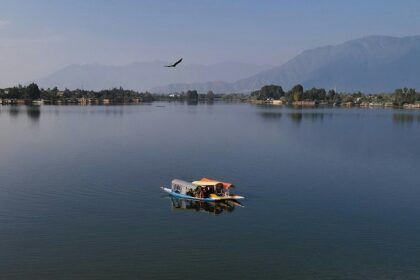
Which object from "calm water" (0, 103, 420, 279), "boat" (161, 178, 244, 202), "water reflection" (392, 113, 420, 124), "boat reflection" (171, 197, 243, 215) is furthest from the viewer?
"water reflection" (392, 113, 420, 124)

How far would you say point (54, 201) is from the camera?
1313 inches

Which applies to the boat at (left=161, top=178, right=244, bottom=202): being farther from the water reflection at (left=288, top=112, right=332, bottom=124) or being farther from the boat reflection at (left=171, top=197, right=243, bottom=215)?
the water reflection at (left=288, top=112, right=332, bottom=124)

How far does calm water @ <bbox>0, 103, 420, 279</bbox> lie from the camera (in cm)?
2256

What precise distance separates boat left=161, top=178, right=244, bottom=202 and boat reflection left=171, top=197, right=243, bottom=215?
0.96 ft

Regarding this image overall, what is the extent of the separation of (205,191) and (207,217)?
12.5 feet

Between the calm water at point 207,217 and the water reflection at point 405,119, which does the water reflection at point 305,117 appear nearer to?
the water reflection at point 405,119

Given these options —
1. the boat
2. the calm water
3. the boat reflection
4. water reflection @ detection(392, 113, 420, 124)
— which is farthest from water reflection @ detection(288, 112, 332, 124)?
the boat reflection

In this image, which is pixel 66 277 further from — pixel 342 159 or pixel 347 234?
pixel 342 159

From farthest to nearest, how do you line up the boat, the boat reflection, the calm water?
1. the boat
2. the boat reflection
3. the calm water

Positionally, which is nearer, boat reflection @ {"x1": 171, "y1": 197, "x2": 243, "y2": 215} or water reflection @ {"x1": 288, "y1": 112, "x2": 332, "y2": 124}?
boat reflection @ {"x1": 171, "y1": 197, "x2": 243, "y2": 215}

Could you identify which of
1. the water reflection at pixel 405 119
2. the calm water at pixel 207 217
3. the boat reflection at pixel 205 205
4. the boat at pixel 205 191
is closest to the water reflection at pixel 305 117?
the water reflection at pixel 405 119

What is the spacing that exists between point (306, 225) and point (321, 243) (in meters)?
3.29

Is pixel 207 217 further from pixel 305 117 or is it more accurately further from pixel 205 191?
pixel 305 117

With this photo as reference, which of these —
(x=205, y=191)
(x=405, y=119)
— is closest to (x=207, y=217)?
(x=205, y=191)
